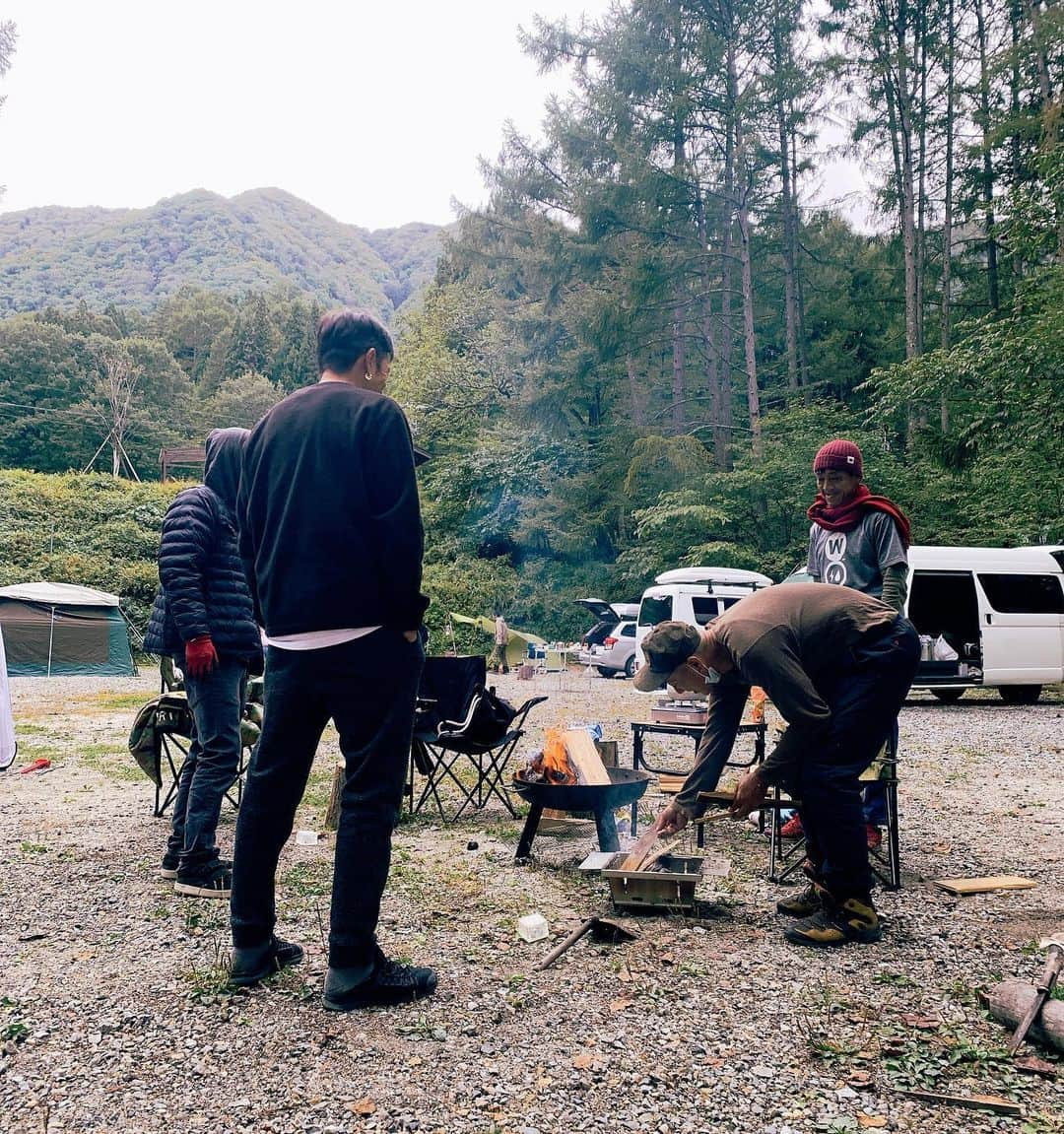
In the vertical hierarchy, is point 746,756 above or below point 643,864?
below

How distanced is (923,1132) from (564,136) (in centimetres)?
2311

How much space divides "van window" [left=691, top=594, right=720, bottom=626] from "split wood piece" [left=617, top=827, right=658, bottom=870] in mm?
10768

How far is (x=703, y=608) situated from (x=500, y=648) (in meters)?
5.32

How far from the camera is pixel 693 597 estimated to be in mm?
14156

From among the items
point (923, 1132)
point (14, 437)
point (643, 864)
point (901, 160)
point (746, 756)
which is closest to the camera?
point (923, 1132)

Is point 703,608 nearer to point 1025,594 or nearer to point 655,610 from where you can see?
point 655,610

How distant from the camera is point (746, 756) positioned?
24.6ft

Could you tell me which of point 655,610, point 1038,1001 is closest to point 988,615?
point 655,610

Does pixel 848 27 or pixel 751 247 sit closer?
pixel 848 27

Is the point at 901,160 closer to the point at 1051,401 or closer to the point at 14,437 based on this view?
the point at 1051,401

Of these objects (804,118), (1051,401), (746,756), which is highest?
(804,118)

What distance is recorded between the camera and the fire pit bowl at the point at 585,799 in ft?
12.5

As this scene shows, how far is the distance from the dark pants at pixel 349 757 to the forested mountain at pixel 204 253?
88024mm

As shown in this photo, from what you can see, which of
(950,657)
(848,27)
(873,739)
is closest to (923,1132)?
(873,739)
